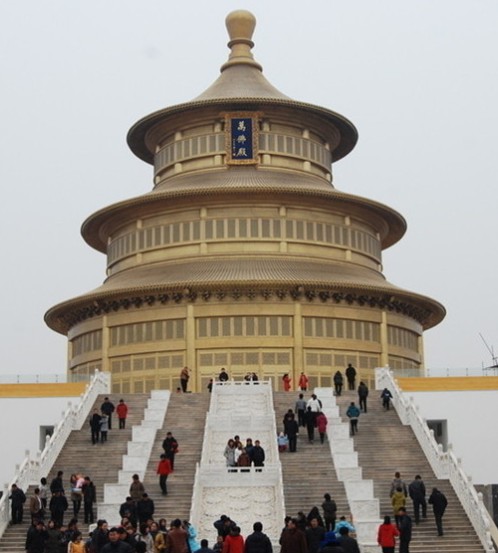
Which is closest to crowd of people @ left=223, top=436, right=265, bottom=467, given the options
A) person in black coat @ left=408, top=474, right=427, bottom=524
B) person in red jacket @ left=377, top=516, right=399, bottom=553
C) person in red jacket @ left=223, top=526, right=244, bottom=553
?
person in black coat @ left=408, top=474, right=427, bottom=524

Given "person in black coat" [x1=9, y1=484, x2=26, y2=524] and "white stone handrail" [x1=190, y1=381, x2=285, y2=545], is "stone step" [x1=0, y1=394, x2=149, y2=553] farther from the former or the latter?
"white stone handrail" [x1=190, y1=381, x2=285, y2=545]

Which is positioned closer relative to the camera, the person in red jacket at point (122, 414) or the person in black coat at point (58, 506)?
the person in black coat at point (58, 506)

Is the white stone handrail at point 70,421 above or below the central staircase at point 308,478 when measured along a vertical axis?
above

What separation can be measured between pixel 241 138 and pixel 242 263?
825 cm

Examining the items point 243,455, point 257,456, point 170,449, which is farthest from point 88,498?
point 257,456

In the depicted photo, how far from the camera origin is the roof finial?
62.9 m

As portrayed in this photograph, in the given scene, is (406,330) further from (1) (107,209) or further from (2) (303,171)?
(1) (107,209)

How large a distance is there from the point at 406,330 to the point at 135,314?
1284 centimetres

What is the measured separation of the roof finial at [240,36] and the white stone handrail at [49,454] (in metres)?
28.7

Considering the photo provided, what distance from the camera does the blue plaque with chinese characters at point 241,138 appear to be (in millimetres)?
57094

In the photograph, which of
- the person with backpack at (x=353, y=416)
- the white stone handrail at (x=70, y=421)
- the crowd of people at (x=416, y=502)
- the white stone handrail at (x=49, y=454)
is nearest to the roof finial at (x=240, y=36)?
the white stone handrail at (x=70, y=421)

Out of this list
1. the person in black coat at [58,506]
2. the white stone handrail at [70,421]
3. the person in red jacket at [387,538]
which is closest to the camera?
the person in red jacket at [387,538]

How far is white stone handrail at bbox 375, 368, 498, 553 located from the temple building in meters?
13.4

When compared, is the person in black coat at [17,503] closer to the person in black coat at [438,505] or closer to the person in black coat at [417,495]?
the person in black coat at [417,495]
